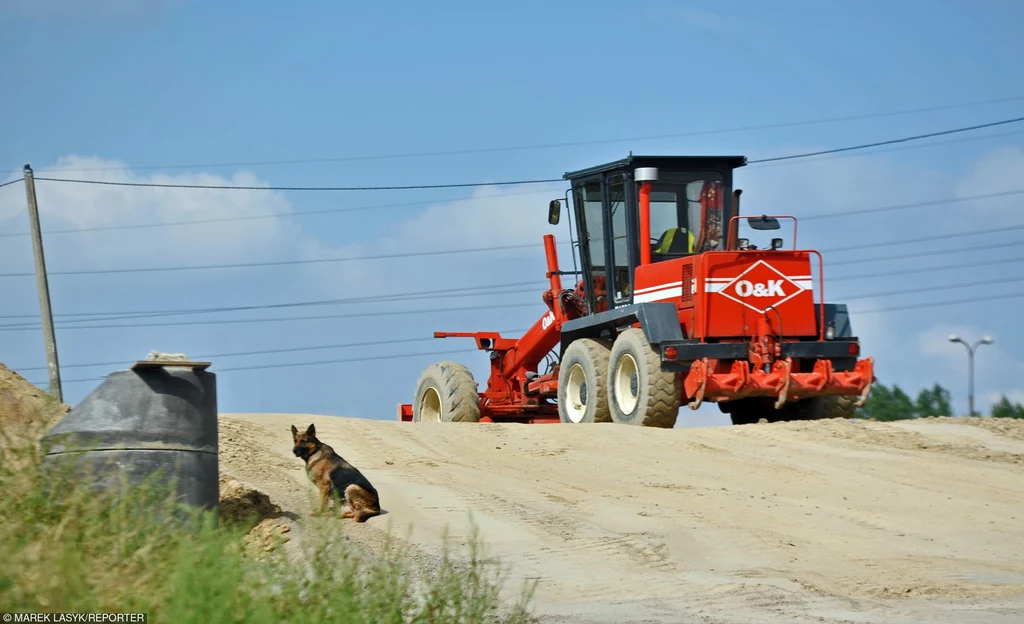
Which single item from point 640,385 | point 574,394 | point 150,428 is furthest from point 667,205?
point 150,428

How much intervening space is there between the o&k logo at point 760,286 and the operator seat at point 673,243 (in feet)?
4.43

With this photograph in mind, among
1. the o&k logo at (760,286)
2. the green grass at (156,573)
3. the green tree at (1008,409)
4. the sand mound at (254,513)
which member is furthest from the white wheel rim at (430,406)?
the green tree at (1008,409)

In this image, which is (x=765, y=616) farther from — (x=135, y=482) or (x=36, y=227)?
(x=36, y=227)

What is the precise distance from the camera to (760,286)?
61.1ft

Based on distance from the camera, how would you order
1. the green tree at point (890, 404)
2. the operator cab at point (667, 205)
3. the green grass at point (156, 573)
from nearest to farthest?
1. the green grass at point (156, 573)
2. the operator cab at point (667, 205)
3. the green tree at point (890, 404)

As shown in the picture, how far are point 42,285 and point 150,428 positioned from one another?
16.5 metres

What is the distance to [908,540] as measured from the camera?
1220 cm

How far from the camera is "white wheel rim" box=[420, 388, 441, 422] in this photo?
23.4m

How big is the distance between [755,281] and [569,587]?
9.31 meters

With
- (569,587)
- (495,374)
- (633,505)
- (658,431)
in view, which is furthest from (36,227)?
(569,587)

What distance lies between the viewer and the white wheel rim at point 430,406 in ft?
76.8

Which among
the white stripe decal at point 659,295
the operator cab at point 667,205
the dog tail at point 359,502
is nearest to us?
the dog tail at point 359,502

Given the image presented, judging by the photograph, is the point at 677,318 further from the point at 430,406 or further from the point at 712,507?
the point at 430,406

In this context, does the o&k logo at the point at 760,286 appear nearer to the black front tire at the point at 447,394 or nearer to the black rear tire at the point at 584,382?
the black rear tire at the point at 584,382
